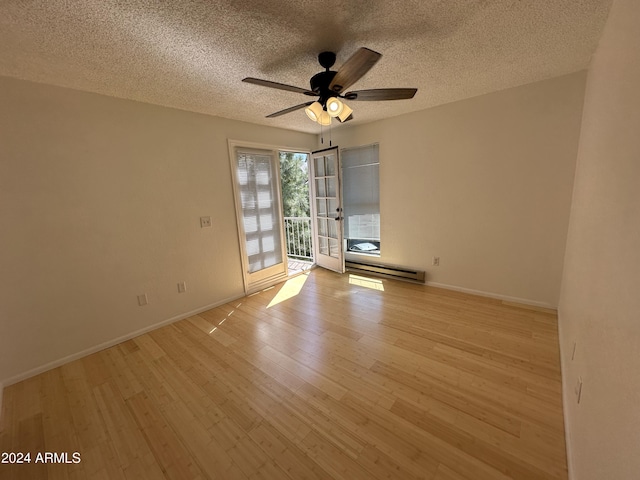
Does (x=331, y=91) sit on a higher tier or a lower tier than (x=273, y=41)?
lower

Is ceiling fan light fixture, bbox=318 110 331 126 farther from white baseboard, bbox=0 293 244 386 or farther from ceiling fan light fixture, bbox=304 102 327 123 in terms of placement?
white baseboard, bbox=0 293 244 386

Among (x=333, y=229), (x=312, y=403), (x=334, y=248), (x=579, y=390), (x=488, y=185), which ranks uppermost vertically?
(x=488, y=185)

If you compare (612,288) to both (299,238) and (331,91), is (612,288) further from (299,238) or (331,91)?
(299,238)

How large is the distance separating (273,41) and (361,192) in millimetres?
Result: 2742

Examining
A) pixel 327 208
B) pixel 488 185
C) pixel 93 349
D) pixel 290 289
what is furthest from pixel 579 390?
pixel 93 349

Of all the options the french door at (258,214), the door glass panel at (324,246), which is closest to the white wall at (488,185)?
the door glass panel at (324,246)

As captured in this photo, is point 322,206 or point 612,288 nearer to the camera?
point 612,288

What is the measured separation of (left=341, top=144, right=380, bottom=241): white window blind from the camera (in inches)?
156

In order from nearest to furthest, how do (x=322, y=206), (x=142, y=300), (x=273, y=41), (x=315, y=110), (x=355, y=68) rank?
(x=355, y=68) < (x=273, y=41) < (x=315, y=110) < (x=142, y=300) < (x=322, y=206)

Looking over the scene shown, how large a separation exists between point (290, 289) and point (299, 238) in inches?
73.4

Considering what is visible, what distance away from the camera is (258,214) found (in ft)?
12.1

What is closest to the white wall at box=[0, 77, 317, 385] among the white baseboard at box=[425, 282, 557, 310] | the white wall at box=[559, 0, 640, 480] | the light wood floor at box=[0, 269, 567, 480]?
the light wood floor at box=[0, 269, 567, 480]

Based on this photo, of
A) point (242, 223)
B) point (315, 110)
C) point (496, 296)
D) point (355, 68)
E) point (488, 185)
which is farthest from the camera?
point (242, 223)

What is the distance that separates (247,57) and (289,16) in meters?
0.54
